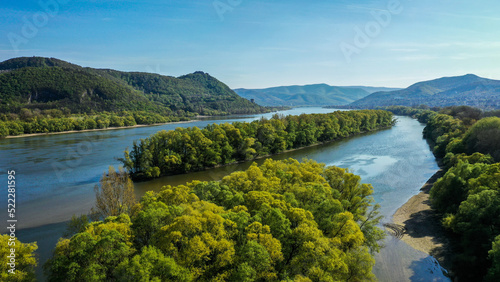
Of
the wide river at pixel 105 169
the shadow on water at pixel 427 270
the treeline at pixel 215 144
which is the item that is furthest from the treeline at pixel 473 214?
the treeline at pixel 215 144

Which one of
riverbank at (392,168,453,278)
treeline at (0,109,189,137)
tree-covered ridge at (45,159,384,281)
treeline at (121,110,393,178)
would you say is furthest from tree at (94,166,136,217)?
treeline at (0,109,189,137)

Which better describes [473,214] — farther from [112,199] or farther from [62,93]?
[62,93]

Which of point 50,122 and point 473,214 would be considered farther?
point 50,122

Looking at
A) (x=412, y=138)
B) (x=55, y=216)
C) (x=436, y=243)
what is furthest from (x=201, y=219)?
(x=412, y=138)

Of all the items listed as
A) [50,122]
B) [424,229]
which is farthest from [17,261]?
[50,122]

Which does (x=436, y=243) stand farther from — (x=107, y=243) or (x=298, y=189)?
(x=107, y=243)

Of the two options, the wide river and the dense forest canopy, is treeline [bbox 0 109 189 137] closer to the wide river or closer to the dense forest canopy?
the wide river
